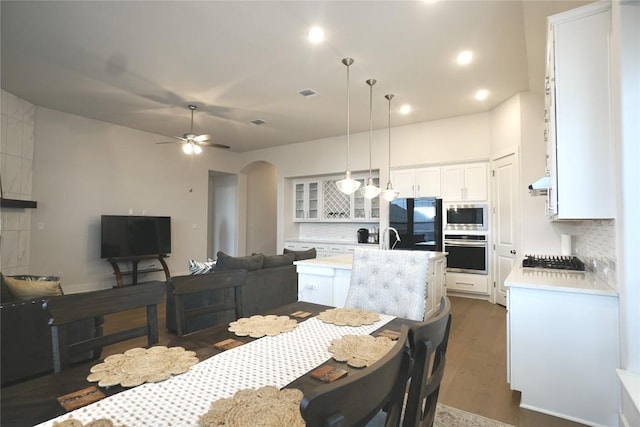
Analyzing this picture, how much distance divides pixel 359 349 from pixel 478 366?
83.7 inches

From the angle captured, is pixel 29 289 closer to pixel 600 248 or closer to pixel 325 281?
pixel 325 281

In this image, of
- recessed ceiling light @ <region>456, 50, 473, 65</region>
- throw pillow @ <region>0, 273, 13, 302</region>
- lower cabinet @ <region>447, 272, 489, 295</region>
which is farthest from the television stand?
recessed ceiling light @ <region>456, 50, 473, 65</region>

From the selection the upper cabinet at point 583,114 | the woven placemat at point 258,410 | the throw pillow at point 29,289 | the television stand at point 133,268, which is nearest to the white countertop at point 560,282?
the upper cabinet at point 583,114

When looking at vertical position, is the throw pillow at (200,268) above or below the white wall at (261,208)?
below

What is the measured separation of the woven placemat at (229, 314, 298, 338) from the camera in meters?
1.42

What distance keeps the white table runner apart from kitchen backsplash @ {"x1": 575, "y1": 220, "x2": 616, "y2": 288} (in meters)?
1.79

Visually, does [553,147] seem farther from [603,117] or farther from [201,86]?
[201,86]

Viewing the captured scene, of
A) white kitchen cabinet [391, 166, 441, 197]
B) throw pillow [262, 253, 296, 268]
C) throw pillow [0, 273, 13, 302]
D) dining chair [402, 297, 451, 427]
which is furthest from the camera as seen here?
white kitchen cabinet [391, 166, 441, 197]

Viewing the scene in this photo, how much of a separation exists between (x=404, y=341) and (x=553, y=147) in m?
2.03

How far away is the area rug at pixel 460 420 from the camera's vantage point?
195cm

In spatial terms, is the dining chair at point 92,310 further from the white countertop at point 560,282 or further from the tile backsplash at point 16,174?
the tile backsplash at point 16,174

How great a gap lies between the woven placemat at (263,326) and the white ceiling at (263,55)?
2.48m

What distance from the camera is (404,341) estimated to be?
0.76m

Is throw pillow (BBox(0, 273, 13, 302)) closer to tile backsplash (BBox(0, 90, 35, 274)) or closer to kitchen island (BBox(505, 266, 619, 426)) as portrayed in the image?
tile backsplash (BBox(0, 90, 35, 274))
